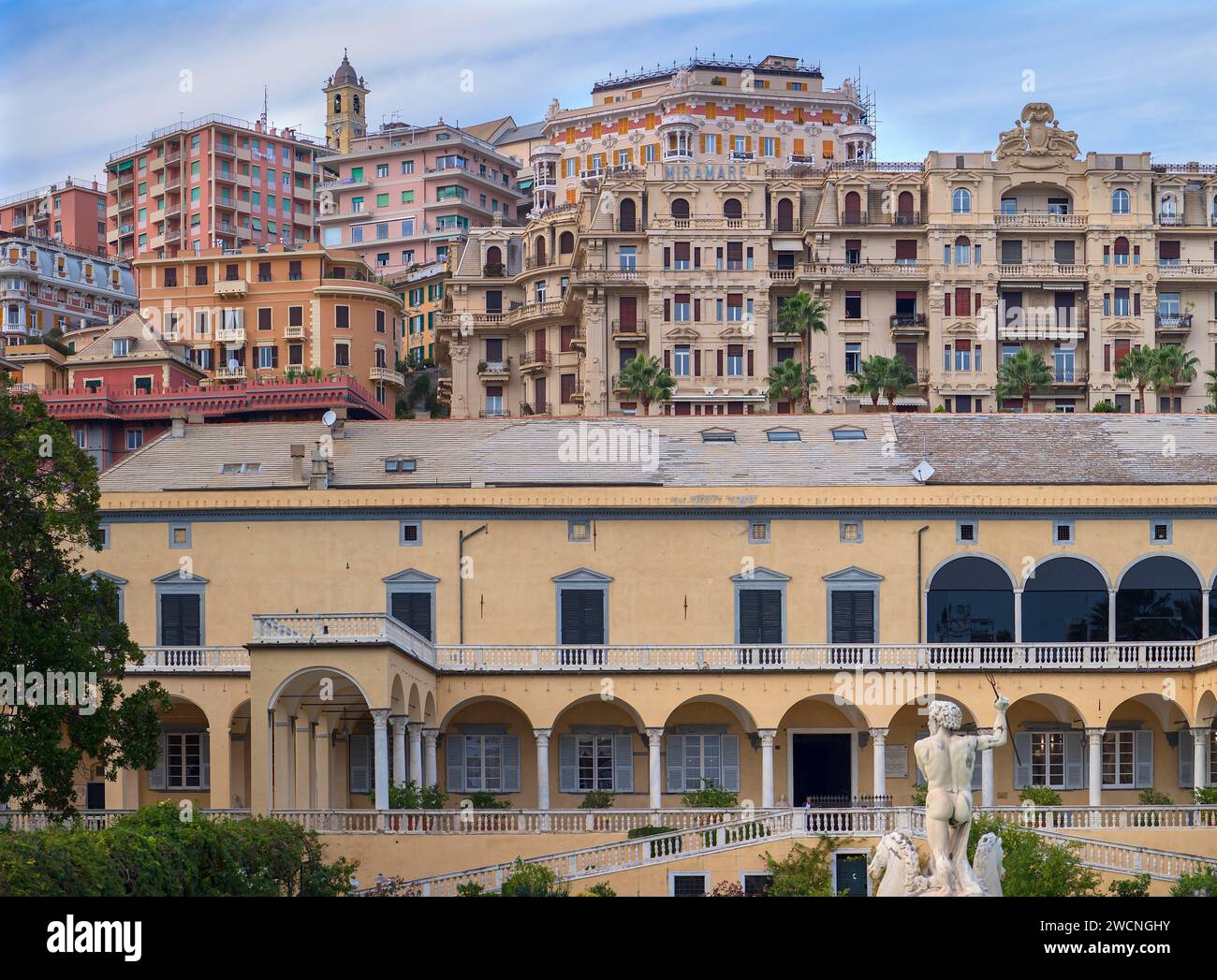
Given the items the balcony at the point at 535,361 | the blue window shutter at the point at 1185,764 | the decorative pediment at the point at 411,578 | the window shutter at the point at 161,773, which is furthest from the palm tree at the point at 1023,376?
the window shutter at the point at 161,773

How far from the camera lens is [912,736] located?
57.4m

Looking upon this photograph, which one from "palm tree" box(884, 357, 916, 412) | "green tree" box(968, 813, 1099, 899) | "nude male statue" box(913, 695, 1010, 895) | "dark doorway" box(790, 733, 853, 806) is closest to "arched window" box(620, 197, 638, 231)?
"palm tree" box(884, 357, 916, 412)

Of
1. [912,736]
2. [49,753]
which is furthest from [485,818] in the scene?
[912,736]

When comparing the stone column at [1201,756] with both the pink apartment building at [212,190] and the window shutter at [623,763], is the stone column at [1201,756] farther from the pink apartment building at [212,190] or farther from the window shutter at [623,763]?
the pink apartment building at [212,190]

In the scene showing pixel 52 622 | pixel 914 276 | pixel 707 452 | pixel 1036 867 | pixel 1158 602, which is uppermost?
pixel 914 276

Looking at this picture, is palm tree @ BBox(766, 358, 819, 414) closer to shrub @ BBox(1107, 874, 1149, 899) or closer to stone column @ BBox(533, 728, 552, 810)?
stone column @ BBox(533, 728, 552, 810)

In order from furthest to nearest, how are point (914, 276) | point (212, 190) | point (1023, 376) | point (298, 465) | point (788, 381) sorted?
point (212, 190) < point (914, 276) < point (788, 381) < point (1023, 376) < point (298, 465)

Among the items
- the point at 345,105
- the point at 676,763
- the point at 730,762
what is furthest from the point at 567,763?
the point at 345,105

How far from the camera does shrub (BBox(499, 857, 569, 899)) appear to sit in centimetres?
4316

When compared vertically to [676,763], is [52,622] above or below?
above

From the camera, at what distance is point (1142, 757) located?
190 ft

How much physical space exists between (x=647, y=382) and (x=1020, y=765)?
38.3 meters

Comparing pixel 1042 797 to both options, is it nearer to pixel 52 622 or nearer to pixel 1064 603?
pixel 1064 603
